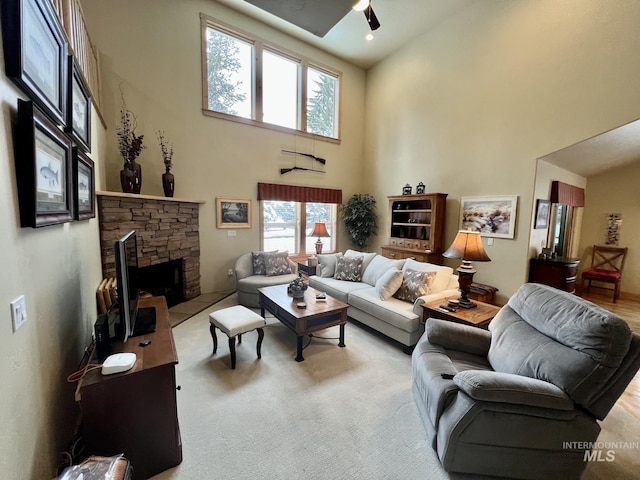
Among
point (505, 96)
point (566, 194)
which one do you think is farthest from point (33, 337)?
point (566, 194)

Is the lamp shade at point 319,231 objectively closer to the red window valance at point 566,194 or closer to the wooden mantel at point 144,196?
the wooden mantel at point 144,196

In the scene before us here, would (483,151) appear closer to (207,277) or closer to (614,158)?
(614,158)

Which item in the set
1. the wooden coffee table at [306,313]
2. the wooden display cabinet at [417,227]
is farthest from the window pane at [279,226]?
→ the wooden coffee table at [306,313]

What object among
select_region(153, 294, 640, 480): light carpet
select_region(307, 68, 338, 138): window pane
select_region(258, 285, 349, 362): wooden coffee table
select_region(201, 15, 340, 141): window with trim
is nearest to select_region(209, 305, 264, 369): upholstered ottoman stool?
select_region(153, 294, 640, 480): light carpet

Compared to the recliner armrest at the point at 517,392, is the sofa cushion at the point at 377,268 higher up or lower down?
higher up

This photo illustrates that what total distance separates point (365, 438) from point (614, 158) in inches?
222

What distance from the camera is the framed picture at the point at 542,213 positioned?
12.8ft

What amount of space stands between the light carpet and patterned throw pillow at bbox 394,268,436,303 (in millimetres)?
677

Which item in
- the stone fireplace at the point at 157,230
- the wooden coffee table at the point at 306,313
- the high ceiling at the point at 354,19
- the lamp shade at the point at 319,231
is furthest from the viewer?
the lamp shade at the point at 319,231

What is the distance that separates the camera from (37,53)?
1.22 m

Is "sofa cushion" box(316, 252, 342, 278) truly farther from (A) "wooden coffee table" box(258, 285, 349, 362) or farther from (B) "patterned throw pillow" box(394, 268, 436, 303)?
(B) "patterned throw pillow" box(394, 268, 436, 303)

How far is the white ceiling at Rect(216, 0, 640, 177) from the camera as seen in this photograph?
11.8 feet

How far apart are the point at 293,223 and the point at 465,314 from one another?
3.91 m

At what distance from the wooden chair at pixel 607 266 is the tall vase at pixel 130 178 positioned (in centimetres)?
789
